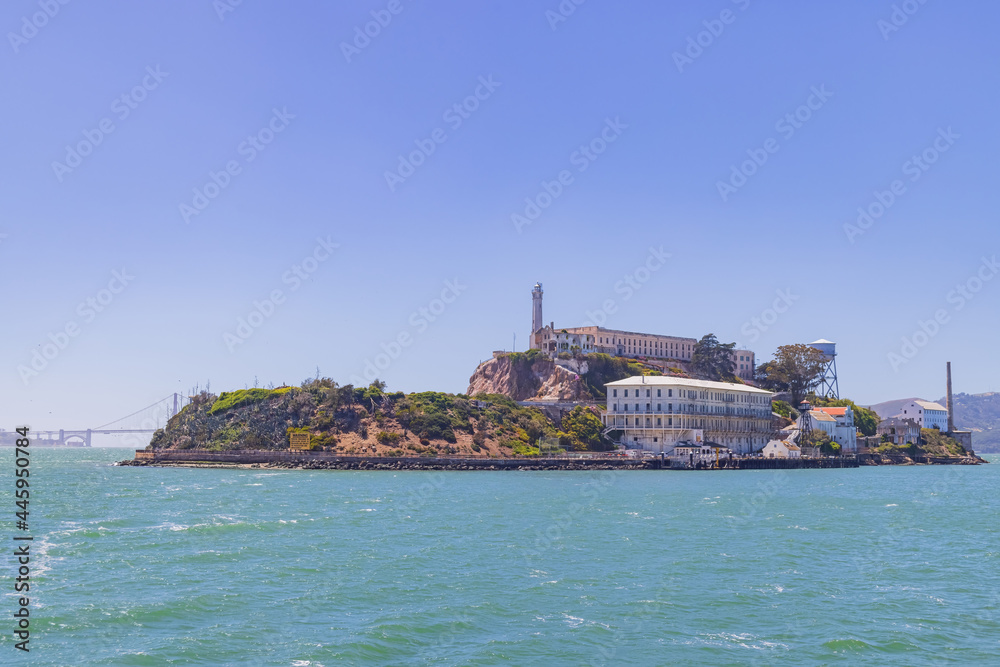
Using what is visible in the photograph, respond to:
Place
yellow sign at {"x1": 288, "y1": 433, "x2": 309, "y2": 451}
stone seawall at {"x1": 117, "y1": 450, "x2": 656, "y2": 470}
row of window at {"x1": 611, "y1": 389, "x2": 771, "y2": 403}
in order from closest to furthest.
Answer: stone seawall at {"x1": 117, "y1": 450, "x2": 656, "y2": 470}, yellow sign at {"x1": 288, "y1": 433, "x2": 309, "y2": 451}, row of window at {"x1": 611, "y1": 389, "x2": 771, "y2": 403}

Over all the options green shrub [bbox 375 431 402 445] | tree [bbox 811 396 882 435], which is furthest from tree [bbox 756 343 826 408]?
green shrub [bbox 375 431 402 445]

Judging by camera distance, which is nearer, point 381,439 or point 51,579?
point 51,579

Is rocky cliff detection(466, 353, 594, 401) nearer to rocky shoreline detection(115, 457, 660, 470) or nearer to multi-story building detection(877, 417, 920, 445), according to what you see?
rocky shoreline detection(115, 457, 660, 470)

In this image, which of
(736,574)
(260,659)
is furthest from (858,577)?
(260,659)


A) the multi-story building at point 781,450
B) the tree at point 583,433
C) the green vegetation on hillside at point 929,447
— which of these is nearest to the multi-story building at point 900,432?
the green vegetation on hillside at point 929,447

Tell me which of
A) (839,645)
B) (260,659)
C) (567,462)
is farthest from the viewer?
(567,462)

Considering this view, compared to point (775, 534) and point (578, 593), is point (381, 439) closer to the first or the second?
point (775, 534)

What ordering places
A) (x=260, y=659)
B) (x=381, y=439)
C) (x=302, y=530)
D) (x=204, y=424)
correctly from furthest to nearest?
(x=204, y=424)
(x=381, y=439)
(x=302, y=530)
(x=260, y=659)
